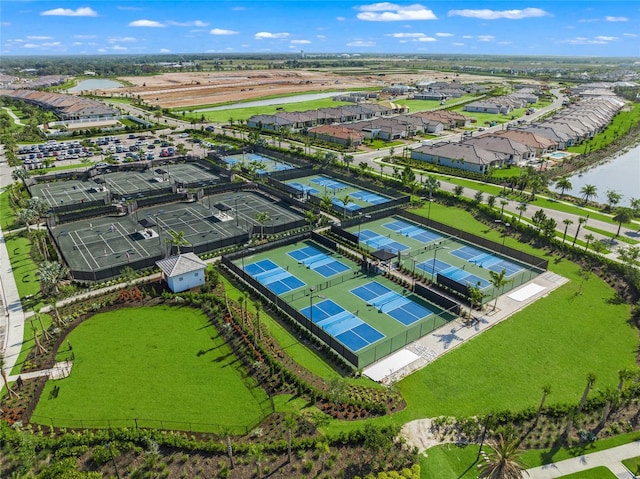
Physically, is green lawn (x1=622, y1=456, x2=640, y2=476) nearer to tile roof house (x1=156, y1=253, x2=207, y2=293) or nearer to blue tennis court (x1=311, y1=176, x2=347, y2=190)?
tile roof house (x1=156, y1=253, x2=207, y2=293)

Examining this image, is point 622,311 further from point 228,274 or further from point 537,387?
point 228,274

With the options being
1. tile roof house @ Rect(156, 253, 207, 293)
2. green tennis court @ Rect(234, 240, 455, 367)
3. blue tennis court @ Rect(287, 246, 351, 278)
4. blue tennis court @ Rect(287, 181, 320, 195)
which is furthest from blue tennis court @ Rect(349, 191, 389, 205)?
tile roof house @ Rect(156, 253, 207, 293)

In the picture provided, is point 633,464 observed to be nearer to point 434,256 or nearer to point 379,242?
point 434,256

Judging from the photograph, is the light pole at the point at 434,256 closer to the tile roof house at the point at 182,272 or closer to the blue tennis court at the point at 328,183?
the tile roof house at the point at 182,272

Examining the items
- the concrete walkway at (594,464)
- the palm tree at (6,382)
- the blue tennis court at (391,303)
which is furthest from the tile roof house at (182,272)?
the concrete walkway at (594,464)

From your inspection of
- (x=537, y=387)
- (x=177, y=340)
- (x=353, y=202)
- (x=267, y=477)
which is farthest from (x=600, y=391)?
(x=353, y=202)

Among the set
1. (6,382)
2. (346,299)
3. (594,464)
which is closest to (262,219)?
(346,299)
